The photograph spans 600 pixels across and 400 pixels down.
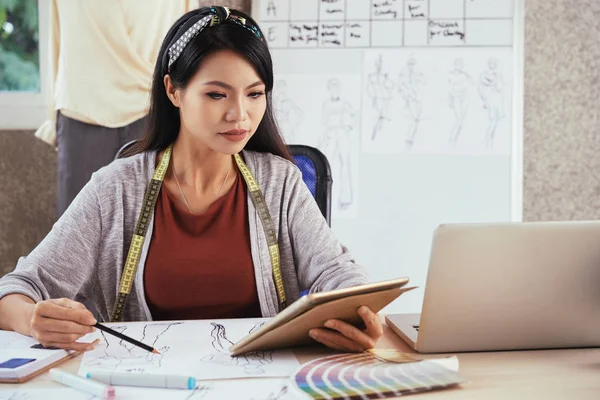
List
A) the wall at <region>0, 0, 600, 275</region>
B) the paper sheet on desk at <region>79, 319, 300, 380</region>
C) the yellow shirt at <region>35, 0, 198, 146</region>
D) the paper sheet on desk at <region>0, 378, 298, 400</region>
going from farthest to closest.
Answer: the wall at <region>0, 0, 600, 275</region>
the yellow shirt at <region>35, 0, 198, 146</region>
the paper sheet on desk at <region>79, 319, 300, 380</region>
the paper sheet on desk at <region>0, 378, 298, 400</region>

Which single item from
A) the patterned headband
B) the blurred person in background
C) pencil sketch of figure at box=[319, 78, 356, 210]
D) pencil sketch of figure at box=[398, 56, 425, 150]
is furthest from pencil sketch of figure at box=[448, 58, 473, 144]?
the patterned headband

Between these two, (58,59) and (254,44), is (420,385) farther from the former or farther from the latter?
(58,59)

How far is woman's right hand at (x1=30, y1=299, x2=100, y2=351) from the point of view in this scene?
988 millimetres

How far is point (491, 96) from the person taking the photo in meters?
2.59

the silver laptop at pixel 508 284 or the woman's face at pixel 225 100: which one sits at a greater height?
the woman's face at pixel 225 100

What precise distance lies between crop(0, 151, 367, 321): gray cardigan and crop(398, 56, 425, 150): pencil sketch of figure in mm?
1142

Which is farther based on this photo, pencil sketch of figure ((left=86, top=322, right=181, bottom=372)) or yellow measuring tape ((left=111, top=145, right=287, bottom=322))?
yellow measuring tape ((left=111, top=145, right=287, bottom=322))

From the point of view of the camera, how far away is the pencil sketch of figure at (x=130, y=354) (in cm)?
91

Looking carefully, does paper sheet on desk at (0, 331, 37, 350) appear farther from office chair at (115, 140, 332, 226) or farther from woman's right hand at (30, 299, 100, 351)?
office chair at (115, 140, 332, 226)

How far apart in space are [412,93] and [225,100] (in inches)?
54.5

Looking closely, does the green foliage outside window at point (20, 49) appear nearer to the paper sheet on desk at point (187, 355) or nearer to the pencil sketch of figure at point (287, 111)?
the pencil sketch of figure at point (287, 111)

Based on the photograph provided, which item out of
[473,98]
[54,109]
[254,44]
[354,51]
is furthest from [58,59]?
[473,98]

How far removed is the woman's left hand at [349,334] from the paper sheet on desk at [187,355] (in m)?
→ 0.05

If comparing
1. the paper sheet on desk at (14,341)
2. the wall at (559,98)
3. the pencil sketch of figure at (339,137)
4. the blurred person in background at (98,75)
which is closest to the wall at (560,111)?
the wall at (559,98)
